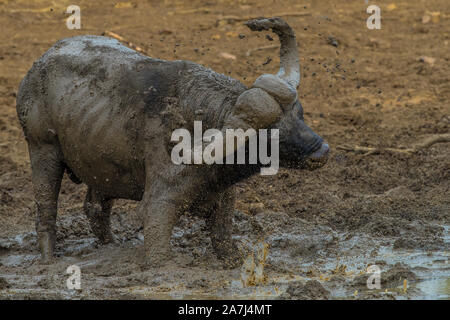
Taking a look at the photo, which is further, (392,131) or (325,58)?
(325,58)

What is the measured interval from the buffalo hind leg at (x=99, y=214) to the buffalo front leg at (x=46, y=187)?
0.37 metres

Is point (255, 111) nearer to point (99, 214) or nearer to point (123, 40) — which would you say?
point (99, 214)

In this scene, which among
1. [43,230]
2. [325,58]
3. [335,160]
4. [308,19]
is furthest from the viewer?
[308,19]

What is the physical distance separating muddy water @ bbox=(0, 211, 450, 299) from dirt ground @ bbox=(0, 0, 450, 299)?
2cm

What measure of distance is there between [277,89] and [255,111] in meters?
0.23

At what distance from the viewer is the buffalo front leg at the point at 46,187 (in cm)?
757

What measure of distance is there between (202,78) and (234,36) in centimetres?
732

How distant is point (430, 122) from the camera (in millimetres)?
11305

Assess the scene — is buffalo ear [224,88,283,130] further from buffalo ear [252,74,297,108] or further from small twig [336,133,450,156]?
small twig [336,133,450,156]

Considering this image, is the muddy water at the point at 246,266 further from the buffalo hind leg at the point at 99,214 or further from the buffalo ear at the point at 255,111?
the buffalo ear at the point at 255,111

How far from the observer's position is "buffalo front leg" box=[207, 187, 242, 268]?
283 inches

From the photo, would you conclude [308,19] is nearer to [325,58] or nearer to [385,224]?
[325,58]

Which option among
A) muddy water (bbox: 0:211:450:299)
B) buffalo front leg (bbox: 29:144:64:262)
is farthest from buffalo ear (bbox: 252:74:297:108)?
buffalo front leg (bbox: 29:144:64:262)
